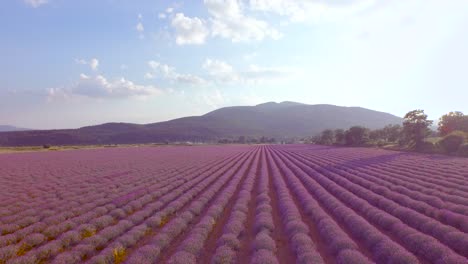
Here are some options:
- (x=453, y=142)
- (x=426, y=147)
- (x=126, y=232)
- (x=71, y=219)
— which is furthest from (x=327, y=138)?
(x=126, y=232)

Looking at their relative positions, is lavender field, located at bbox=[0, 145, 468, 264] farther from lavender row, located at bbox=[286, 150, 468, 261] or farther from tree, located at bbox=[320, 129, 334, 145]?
tree, located at bbox=[320, 129, 334, 145]

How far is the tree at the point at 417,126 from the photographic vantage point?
172 ft

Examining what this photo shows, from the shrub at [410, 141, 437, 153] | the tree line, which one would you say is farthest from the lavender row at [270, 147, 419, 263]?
the shrub at [410, 141, 437, 153]

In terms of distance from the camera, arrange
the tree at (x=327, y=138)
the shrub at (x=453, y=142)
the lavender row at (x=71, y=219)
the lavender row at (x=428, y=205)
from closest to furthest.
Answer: the lavender row at (x=428, y=205) < the lavender row at (x=71, y=219) < the shrub at (x=453, y=142) < the tree at (x=327, y=138)

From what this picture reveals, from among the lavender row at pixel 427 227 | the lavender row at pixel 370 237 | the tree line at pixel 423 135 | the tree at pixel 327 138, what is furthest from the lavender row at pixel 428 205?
the tree at pixel 327 138

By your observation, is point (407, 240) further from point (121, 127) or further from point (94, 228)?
point (121, 127)

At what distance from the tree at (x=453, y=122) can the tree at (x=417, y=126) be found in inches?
620

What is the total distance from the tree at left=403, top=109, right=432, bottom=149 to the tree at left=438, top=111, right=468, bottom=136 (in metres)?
15.7

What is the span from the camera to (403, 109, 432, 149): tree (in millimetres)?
52469

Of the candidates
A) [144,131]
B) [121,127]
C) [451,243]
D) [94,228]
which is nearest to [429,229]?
[451,243]

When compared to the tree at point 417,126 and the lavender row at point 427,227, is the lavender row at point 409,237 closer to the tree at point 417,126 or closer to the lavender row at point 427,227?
the lavender row at point 427,227

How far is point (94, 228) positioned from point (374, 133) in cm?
8822

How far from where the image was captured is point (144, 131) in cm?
17700

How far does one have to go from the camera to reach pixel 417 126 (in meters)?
52.5
